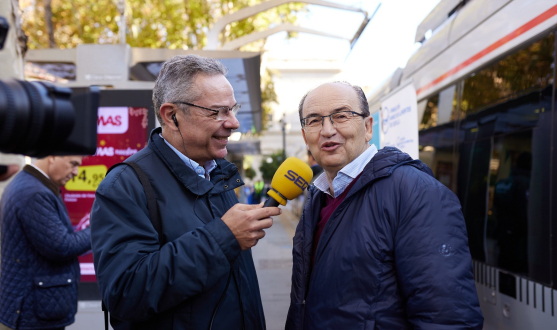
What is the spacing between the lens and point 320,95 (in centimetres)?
226

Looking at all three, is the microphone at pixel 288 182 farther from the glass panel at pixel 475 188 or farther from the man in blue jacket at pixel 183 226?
the glass panel at pixel 475 188

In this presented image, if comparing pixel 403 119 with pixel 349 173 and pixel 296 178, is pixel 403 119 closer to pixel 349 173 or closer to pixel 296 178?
pixel 349 173

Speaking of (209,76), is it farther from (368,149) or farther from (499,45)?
(499,45)

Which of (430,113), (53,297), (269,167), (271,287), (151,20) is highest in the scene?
(151,20)

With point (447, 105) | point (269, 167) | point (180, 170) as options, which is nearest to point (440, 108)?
point (447, 105)

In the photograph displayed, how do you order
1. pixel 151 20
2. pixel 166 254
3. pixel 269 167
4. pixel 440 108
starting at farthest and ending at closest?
pixel 269 167 < pixel 151 20 < pixel 440 108 < pixel 166 254

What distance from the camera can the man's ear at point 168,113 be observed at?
2139 millimetres

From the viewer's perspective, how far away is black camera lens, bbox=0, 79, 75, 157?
1299 mm

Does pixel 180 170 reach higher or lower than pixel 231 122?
lower

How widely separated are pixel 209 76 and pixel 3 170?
1027mm

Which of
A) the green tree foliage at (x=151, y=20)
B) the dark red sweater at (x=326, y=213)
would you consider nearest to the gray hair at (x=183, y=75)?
the dark red sweater at (x=326, y=213)

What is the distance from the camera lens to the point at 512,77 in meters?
3.71

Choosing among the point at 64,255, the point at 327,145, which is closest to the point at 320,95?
the point at 327,145

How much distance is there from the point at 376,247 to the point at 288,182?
496 mm
